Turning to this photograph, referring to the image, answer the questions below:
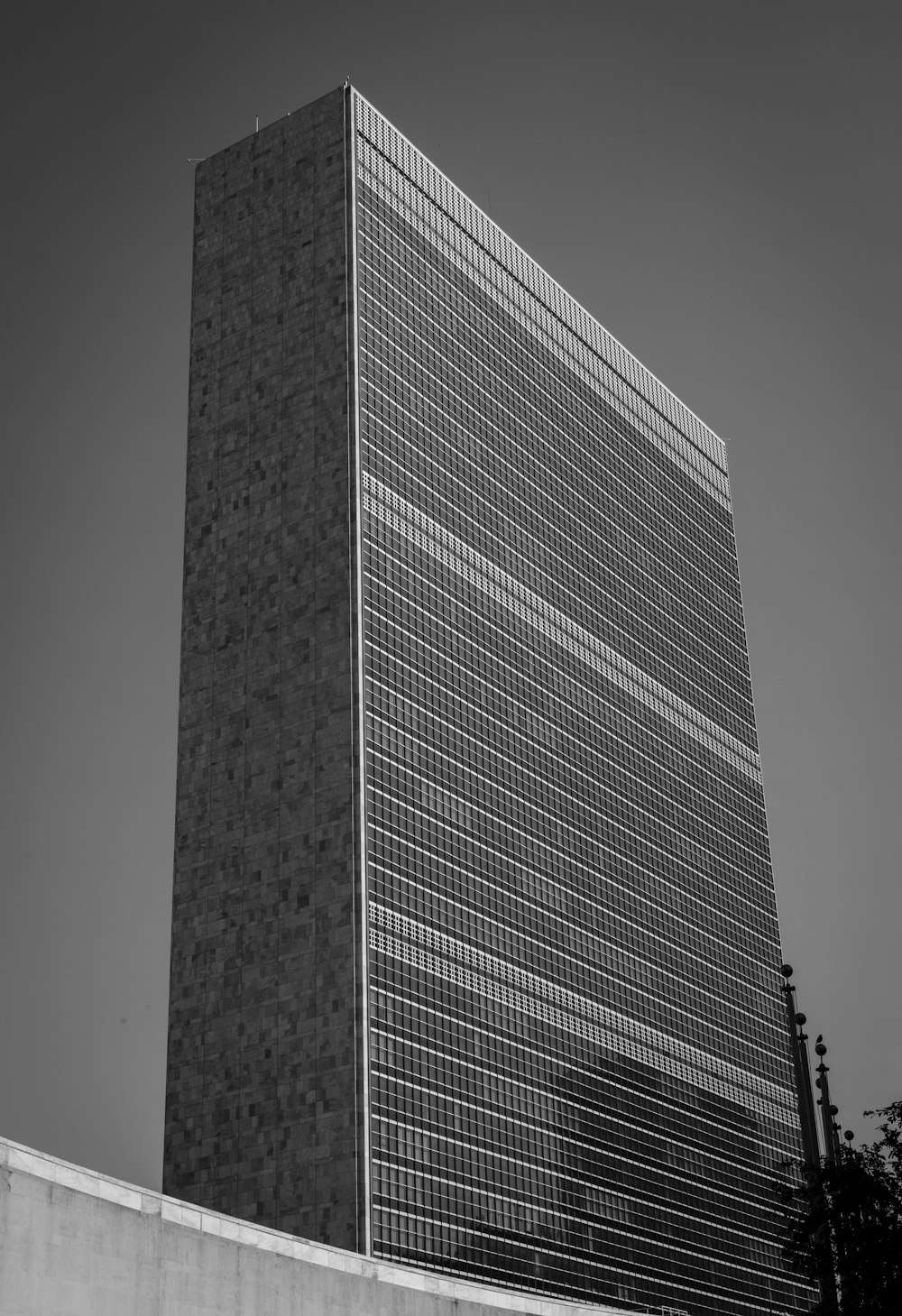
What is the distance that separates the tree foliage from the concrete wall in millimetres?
17349

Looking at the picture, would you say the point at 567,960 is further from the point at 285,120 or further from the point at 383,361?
the point at 285,120

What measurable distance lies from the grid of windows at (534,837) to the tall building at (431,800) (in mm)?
399

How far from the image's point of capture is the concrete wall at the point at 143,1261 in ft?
191

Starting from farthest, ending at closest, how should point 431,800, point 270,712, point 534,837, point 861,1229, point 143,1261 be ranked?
point 534,837, point 431,800, point 270,712, point 861,1229, point 143,1261

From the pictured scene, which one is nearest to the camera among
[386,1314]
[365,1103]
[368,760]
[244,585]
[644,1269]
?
[386,1314]

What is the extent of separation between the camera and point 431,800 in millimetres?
140125

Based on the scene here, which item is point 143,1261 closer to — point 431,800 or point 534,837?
point 431,800

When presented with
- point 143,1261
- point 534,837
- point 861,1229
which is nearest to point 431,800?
point 534,837

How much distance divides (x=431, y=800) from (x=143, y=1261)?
3082 inches

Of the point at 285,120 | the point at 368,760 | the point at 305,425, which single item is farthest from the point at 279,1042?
the point at 285,120

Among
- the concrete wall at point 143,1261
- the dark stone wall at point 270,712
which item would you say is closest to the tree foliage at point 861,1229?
the concrete wall at point 143,1261

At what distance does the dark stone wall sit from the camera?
125 meters

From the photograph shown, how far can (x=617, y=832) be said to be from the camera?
173000 mm

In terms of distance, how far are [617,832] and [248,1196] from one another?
60743 mm
